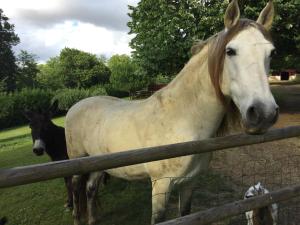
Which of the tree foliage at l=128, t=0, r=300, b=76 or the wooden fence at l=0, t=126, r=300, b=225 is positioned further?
the tree foliage at l=128, t=0, r=300, b=76

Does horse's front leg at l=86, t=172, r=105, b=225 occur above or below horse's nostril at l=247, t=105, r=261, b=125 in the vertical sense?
below

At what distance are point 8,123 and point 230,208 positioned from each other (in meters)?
27.3

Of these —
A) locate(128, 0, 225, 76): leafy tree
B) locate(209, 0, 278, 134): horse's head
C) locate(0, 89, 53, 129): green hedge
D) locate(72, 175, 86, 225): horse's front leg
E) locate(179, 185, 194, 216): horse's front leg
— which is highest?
locate(128, 0, 225, 76): leafy tree

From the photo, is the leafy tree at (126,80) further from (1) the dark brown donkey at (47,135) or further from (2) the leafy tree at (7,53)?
(1) the dark brown donkey at (47,135)

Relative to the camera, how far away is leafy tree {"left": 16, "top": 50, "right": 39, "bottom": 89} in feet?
190

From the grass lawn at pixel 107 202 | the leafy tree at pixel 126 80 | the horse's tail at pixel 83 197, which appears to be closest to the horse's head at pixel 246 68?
the horse's tail at pixel 83 197

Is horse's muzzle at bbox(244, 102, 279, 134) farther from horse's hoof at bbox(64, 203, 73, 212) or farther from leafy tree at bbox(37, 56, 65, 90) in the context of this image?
leafy tree at bbox(37, 56, 65, 90)

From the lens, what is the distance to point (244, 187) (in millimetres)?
6375

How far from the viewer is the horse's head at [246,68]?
7.27 feet

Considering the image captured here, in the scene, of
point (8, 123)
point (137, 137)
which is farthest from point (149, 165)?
point (8, 123)

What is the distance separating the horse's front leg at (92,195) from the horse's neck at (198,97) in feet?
6.71

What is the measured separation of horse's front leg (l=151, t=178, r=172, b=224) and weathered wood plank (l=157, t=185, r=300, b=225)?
0.95 meters

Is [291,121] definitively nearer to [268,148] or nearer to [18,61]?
[268,148]

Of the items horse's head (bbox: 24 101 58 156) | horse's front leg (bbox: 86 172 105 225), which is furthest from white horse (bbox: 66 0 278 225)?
horse's head (bbox: 24 101 58 156)
